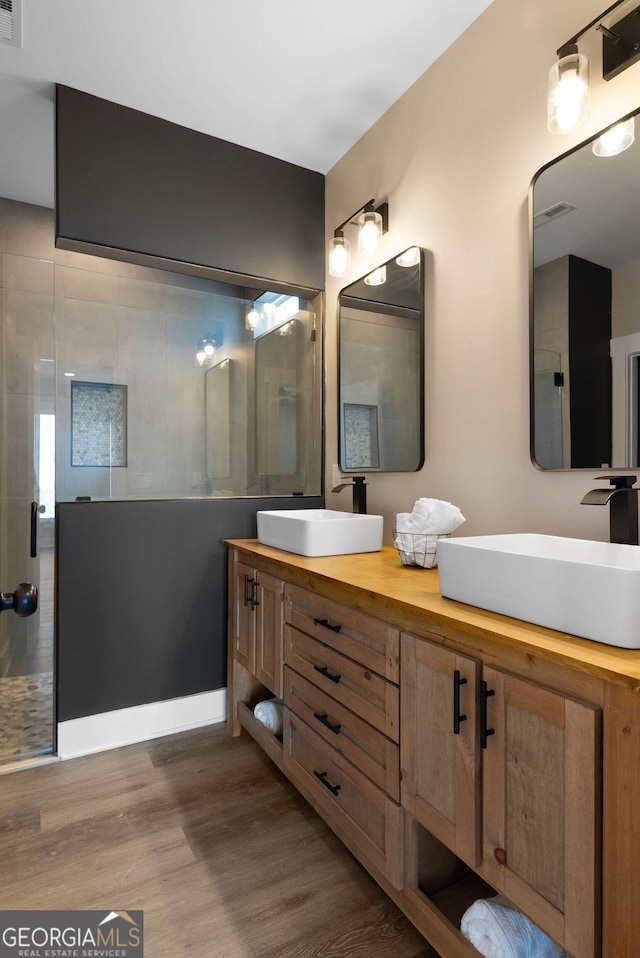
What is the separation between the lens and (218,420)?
2.57 meters

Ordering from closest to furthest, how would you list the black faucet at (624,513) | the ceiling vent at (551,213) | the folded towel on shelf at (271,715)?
the black faucet at (624,513), the ceiling vent at (551,213), the folded towel on shelf at (271,715)

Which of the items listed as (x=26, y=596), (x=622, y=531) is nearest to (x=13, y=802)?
(x=26, y=596)

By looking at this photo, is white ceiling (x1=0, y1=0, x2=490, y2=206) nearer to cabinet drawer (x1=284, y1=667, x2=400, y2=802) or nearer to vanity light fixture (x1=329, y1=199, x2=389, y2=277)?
vanity light fixture (x1=329, y1=199, x2=389, y2=277)

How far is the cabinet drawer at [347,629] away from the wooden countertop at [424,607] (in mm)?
41

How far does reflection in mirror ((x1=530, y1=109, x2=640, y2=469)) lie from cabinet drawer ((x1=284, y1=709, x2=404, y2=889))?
Result: 40.2 inches

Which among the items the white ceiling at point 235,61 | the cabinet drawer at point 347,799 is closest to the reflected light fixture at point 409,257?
the white ceiling at point 235,61

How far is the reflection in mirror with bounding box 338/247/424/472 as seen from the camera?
84.4 inches

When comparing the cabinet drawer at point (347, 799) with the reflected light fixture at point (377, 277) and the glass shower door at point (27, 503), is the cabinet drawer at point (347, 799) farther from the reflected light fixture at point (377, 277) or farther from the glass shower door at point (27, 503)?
the reflected light fixture at point (377, 277)

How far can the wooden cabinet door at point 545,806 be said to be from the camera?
85 cm

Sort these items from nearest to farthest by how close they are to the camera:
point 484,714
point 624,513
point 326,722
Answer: point 484,714
point 624,513
point 326,722

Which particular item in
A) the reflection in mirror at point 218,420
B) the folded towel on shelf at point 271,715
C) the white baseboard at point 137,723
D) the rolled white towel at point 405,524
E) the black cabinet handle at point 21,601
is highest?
the reflection in mirror at point 218,420

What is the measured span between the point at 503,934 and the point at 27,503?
7.20ft

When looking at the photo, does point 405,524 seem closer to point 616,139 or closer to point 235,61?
point 616,139

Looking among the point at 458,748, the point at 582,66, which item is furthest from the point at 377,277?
the point at 458,748
